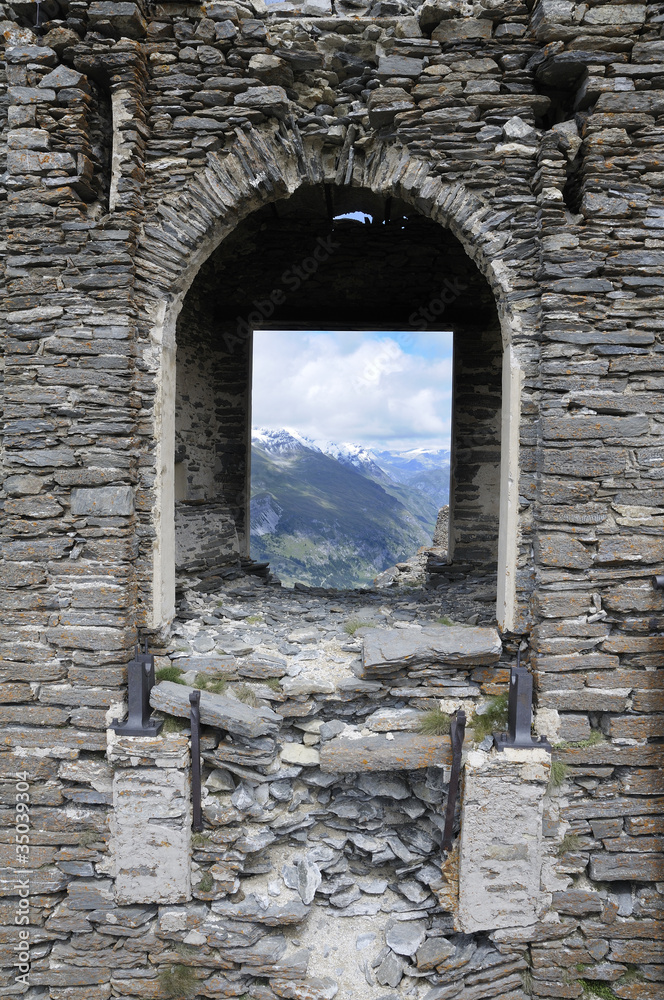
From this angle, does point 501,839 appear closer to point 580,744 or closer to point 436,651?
point 580,744

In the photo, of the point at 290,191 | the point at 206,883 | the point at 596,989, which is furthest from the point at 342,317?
the point at 596,989

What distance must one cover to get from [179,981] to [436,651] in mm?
2794

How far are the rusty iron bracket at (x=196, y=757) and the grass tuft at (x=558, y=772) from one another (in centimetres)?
228

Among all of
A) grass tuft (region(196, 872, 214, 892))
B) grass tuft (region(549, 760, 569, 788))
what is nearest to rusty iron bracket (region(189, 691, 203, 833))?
grass tuft (region(196, 872, 214, 892))

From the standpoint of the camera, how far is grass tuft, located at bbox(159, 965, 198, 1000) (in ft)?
11.7

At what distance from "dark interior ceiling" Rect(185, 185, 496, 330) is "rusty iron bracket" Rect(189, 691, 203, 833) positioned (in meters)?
4.47

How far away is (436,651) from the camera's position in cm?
360

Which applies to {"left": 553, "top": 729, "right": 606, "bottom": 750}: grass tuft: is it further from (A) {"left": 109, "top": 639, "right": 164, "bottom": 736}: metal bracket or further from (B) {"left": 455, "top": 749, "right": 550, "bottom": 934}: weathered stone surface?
(A) {"left": 109, "top": 639, "right": 164, "bottom": 736}: metal bracket

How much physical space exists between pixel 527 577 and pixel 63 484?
10.2 feet

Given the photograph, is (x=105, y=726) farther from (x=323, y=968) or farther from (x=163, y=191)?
(x=163, y=191)

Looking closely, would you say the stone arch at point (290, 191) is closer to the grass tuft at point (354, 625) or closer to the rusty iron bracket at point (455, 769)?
the rusty iron bracket at point (455, 769)

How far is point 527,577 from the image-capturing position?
3525mm

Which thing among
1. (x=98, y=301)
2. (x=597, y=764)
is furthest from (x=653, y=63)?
(x=597, y=764)

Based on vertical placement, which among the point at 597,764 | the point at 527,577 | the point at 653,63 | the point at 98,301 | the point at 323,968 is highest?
the point at 653,63
